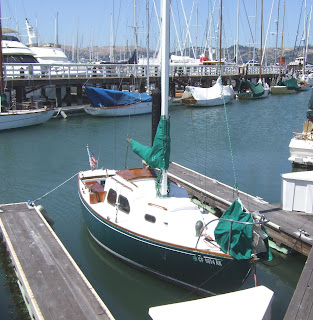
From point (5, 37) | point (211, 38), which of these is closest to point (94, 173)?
point (5, 37)

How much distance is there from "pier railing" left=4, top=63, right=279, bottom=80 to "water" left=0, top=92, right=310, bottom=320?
5.47 meters

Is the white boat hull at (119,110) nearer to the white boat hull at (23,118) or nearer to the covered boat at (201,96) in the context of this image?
the white boat hull at (23,118)

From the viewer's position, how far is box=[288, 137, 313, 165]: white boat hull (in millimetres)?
20312

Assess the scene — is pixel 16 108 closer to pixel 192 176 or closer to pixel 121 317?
pixel 192 176

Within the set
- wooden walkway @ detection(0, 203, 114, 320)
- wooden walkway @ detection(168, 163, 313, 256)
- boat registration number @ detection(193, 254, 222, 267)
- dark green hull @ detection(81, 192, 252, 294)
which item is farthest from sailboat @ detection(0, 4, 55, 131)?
boat registration number @ detection(193, 254, 222, 267)

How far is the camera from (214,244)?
380 inches

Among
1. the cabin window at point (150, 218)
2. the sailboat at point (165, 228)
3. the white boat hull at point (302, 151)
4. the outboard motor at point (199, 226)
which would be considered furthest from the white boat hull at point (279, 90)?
the outboard motor at point (199, 226)

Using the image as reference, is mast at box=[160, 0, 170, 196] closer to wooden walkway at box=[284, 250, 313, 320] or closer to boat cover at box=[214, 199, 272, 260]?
boat cover at box=[214, 199, 272, 260]

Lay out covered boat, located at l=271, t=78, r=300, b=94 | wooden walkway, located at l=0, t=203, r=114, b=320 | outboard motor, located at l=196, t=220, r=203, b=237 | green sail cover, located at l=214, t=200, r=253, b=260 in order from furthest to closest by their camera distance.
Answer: covered boat, located at l=271, t=78, r=300, b=94, outboard motor, located at l=196, t=220, r=203, b=237, green sail cover, located at l=214, t=200, r=253, b=260, wooden walkway, located at l=0, t=203, r=114, b=320

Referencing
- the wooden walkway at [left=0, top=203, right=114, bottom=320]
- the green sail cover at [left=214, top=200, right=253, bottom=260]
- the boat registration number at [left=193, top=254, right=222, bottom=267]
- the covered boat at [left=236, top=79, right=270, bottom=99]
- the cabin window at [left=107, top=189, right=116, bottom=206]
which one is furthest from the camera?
the covered boat at [left=236, top=79, right=270, bottom=99]

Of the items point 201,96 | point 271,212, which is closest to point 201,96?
point 201,96

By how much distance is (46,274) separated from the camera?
9.66 meters

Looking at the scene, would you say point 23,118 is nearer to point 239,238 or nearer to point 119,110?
point 119,110

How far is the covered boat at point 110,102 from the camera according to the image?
36.9m
